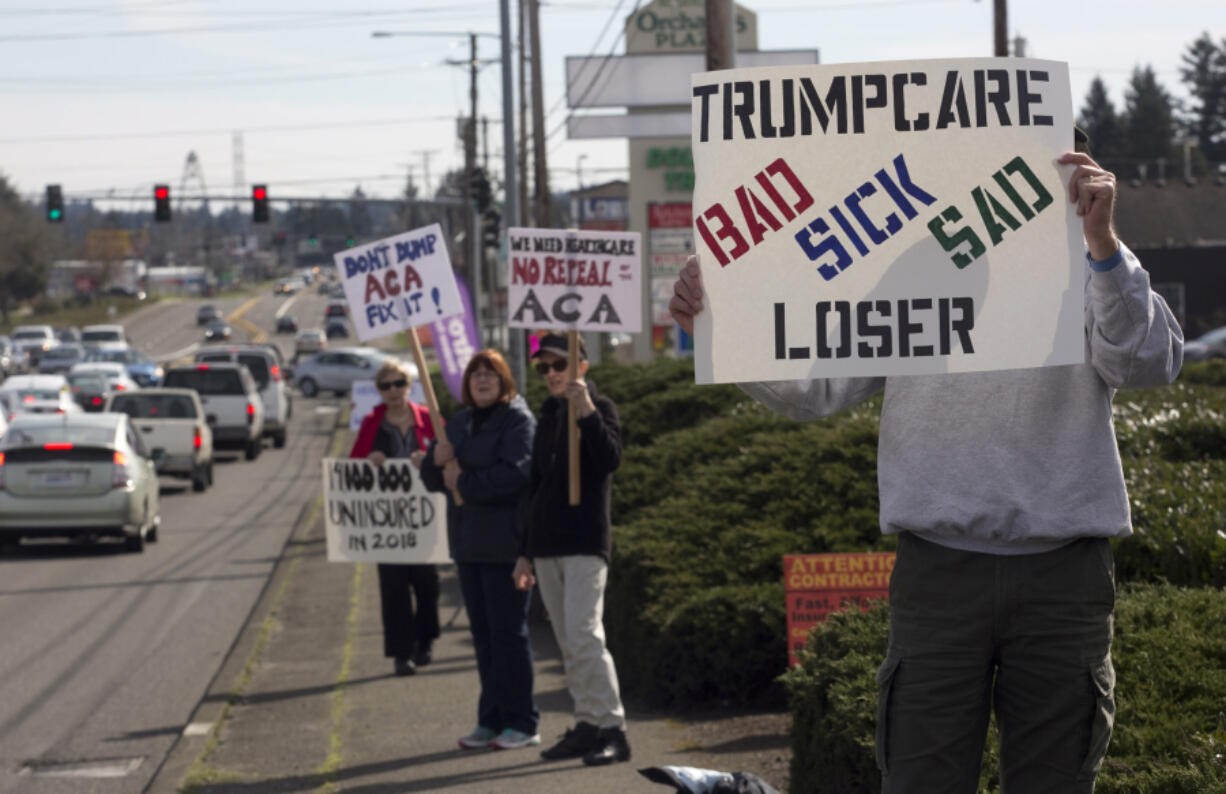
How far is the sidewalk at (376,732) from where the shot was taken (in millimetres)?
7152

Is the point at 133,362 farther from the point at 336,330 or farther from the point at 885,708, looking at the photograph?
the point at 885,708

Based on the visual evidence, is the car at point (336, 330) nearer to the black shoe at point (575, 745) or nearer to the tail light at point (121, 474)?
the tail light at point (121, 474)

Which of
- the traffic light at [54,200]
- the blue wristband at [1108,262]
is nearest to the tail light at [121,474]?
the blue wristband at [1108,262]

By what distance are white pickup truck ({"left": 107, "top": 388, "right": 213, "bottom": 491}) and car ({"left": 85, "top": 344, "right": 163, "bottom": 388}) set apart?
27.2 m

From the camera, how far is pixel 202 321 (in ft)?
373

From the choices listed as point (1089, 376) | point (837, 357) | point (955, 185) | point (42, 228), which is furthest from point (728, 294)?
point (42, 228)

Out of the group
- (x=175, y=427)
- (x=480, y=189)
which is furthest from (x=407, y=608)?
(x=480, y=189)

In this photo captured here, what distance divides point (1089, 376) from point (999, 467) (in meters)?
0.27

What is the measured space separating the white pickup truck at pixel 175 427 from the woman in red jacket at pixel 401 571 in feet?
50.5

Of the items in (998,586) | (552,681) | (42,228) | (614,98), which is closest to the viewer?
(998,586)

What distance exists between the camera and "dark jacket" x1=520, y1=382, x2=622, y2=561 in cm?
734

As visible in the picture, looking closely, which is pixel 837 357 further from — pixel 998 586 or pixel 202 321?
pixel 202 321

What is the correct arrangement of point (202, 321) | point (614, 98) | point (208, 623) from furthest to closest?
point (202, 321) < point (614, 98) < point (208, 623)

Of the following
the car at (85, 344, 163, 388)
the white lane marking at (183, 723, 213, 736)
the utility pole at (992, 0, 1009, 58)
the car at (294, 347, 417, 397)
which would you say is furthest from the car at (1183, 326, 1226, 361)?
the white lane marking at (183, 723, 213, 736)
